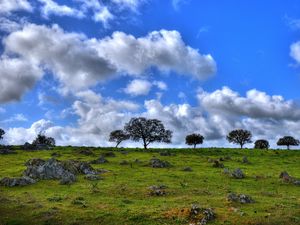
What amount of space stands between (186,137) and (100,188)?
3242 inches

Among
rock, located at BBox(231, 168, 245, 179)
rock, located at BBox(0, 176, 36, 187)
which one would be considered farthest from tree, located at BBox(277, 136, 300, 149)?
rock, located at BBox(0, 176, 36, 187)

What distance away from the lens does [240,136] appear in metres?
140

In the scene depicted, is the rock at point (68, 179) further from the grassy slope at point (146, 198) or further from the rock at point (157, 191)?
the rock at point (157, 191)

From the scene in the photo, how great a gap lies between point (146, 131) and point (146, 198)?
8169cm

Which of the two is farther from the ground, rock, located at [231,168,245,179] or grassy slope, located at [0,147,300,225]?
rock, located at [231,168,245,179]

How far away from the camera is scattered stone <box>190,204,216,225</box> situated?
3485cm

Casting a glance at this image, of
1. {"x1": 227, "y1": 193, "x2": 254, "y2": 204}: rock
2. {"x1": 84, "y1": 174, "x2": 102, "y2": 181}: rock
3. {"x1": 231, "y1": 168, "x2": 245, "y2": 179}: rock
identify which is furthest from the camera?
{"x1": 231, "y1": 168, "x2": 245, "y2": 179}: rock

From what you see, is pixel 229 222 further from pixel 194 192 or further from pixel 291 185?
pixel 291 185

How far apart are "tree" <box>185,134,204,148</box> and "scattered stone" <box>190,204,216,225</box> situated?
9115 cm

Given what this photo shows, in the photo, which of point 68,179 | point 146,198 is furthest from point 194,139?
point 146,198

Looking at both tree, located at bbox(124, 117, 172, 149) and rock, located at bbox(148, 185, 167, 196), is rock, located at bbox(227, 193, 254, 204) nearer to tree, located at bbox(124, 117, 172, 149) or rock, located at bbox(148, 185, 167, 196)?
rock, located at bbox(148, 185, 167, 196)

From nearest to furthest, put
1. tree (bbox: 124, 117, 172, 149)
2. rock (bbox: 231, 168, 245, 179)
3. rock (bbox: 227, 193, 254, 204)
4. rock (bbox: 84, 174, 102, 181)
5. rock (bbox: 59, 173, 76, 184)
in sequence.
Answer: rock (bbox: 227, 193, 254, 204), rock (bbox: 59, 173, 76, 184), rock (bbox: 84, 174, 102, 181), rock (bbox: 231, 168, 245, 179), tree (bbox: 124, 117, 172, 149)

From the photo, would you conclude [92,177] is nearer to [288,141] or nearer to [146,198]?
[146,198]

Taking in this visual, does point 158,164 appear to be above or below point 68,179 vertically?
above
